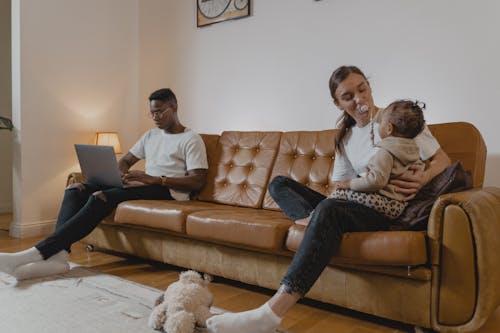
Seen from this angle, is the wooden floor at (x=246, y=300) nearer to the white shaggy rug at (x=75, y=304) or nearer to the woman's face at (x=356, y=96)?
the white shaggy rug at (x=75, y=304)

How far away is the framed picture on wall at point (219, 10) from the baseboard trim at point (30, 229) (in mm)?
2079

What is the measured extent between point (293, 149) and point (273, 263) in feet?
2.90

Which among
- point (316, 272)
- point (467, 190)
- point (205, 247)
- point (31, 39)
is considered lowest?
point (205, 247)

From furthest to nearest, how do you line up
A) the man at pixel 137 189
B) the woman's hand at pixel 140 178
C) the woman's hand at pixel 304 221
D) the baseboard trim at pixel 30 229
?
the baseboard trim at pixel 30 229 < the woman's hand at pixel 140 178 < the man at pixel 137 189 < the woman's hand at pixel 304 221

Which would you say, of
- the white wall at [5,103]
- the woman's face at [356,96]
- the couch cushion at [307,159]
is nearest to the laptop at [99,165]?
the couch cushion at [307,159]

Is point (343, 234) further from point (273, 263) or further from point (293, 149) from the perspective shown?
point (293, 149)

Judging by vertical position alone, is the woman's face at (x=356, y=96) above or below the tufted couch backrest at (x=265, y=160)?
above

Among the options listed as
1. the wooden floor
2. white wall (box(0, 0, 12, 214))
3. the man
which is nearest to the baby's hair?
the wooden floor

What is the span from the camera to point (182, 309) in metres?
1.53

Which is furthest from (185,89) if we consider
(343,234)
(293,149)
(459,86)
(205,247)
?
(343,234)

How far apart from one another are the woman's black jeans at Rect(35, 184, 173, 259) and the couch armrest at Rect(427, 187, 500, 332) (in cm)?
168

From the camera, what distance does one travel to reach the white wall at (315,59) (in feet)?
7.65

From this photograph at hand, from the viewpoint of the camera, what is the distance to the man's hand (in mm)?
1659

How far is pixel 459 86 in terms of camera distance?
238cm
